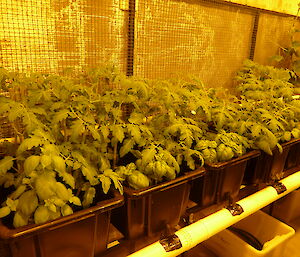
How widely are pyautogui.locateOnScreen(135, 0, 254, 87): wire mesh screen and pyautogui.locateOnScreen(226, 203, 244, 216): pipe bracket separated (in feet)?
2.86

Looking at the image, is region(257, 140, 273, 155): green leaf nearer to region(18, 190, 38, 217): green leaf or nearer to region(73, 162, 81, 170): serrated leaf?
region(73, 162, 81, 170): serrated leaf

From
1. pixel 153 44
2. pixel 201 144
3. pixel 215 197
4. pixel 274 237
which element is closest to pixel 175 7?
pixel 153 44

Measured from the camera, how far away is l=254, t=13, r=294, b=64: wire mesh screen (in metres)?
2.28

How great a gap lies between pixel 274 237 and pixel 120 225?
3.72ft

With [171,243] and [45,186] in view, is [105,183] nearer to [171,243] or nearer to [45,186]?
[45,186]

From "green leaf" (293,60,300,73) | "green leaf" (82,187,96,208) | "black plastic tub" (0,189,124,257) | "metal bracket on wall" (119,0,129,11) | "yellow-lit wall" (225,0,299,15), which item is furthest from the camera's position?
"green leaf" (293,60,300,73)

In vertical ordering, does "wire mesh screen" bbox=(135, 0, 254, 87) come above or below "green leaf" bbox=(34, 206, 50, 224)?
above

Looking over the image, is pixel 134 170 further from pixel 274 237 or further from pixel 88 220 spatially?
pixel 274 237

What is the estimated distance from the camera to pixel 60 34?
1.33 metres

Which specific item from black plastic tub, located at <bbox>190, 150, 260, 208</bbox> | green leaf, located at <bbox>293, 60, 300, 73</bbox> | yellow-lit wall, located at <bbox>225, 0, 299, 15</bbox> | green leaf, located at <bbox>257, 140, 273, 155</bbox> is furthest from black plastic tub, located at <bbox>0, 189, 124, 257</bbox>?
green leaf, located at <bbox>293, 60, 300, 73</bbox>

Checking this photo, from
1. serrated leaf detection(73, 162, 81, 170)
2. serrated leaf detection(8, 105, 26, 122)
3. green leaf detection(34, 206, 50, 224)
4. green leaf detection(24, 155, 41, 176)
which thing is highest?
serrated leaf detection(8, 105, 26, 122)

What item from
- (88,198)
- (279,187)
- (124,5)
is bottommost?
(279,187)

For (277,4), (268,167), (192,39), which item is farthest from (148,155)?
(277,4)

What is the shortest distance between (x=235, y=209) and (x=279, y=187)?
0.34 meters
